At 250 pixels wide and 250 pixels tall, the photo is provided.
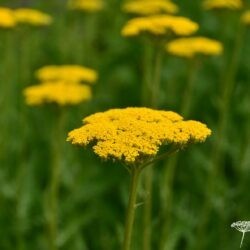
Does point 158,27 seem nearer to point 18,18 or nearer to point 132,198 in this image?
point 18,18

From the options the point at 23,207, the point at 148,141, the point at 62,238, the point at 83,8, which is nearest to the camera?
the point at 148,141

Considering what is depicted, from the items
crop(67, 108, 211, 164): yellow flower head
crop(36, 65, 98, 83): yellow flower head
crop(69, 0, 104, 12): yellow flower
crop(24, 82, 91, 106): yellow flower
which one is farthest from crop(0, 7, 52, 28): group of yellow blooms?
crop(67, 108, 211, 164): yellow flower head

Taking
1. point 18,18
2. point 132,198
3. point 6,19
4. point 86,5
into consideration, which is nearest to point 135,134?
point 132,198

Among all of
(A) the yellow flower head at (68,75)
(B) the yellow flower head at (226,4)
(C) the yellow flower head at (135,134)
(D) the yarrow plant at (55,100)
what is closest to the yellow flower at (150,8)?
(B) the yellow flower head at (226,4)

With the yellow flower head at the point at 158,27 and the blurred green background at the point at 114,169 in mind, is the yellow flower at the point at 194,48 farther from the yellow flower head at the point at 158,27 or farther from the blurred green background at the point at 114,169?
the blurred green background at the point at 114,169

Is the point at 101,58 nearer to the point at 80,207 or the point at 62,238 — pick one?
the point at 80,207

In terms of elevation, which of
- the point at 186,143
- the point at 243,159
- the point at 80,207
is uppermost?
the point at 186,143

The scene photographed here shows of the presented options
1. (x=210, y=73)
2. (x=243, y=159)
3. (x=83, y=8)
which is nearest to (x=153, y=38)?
(x=243, y=159)
